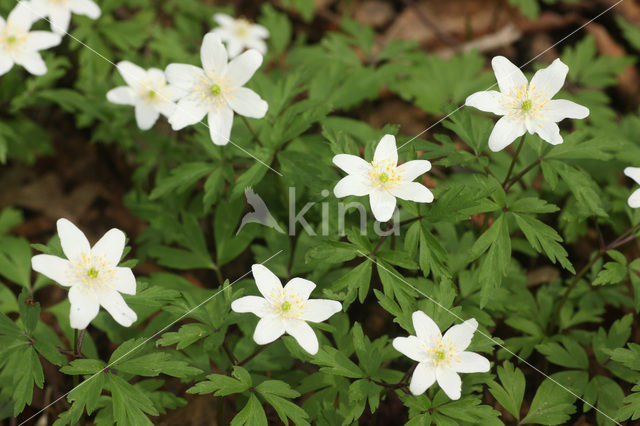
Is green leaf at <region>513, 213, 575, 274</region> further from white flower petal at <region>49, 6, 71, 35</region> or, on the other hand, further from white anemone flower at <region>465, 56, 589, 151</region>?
white flower petal at <region>49, 6, 71, 35</region>

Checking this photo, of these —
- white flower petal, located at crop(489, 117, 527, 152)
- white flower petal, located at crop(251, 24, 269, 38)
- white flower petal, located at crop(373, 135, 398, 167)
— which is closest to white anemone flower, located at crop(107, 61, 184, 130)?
white flower petal, located at crop(251, 24, 269, 38)

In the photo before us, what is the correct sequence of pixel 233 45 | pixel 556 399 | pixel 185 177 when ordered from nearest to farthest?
pixel 556 399, pixel 185 177, pixel 233 45

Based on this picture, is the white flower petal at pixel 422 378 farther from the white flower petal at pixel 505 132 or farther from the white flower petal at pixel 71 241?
the white flower petal at pixel 71 241

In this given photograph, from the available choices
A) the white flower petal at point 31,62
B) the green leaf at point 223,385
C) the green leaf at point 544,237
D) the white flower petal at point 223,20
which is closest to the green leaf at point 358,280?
the green leaf at point 223,385

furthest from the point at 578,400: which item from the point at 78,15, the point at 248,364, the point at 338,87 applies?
the point at 78,15

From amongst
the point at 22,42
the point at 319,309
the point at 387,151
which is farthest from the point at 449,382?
the point at 22,42

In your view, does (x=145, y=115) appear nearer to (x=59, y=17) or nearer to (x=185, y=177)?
(x=185, y=177)
